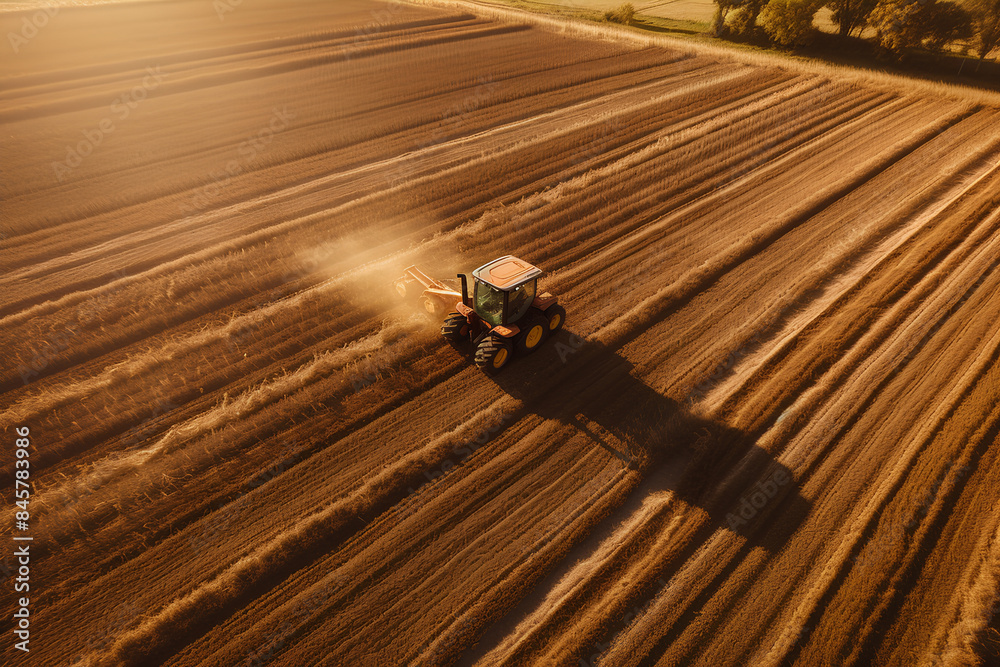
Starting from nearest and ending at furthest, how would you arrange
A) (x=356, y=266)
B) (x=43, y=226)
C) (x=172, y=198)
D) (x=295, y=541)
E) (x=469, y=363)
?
(x=295, y=541) → (x=469, y=363) → (x=356, y=266) → (x=43, y=226) → (x=172, y=198)

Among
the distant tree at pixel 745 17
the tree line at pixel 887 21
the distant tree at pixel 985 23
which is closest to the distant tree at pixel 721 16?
the tree line at pixel 887 21

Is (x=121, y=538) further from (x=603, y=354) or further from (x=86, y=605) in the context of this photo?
(x=603, y=354)

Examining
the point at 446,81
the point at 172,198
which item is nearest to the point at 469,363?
the point at 172,198

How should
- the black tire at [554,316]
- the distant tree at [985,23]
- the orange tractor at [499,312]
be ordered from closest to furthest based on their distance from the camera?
the orange tractor at [499,312] < the black tire at [554,316] < the distant tree at [985,23]

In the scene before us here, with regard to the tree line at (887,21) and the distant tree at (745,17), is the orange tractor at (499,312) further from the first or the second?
the distant tree at (745,17)

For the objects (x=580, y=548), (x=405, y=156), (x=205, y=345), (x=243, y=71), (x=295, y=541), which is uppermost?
(x=243, y=71)

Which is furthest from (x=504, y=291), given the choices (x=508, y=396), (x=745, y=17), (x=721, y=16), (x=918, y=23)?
(x=721, y=16)

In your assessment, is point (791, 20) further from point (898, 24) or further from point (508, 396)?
point (508, 396)
